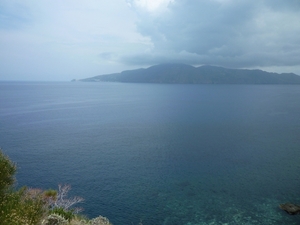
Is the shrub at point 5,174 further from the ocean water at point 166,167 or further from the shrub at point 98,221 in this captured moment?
the ocean water at point 166,167

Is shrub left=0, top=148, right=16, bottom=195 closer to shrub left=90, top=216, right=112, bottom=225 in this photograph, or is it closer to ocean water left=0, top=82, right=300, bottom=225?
shrub left=90, top=216, right=112, bottom=225

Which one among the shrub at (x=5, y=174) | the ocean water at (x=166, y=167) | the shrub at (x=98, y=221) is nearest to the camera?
the shrub at (x=5, y=174)

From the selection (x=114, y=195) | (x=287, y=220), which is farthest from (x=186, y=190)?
(x=287, y=220)

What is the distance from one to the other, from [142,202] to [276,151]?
198ft

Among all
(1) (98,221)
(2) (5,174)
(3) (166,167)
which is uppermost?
(2) (5,174)

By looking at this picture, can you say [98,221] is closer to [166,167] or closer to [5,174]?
[5,174]

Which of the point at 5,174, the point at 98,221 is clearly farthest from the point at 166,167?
the point at 5,174

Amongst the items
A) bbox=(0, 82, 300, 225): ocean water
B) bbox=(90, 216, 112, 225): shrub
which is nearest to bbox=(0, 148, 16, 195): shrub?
bbox=(90, 216, 112, 225): shrub

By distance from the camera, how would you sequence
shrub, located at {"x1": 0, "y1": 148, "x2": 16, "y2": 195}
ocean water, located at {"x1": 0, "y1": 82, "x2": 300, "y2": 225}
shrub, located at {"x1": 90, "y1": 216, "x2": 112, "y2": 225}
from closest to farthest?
shrub, located at {"x1": 0, "y1": 148, "x2": 16, "y2": 195} → shrub, located at {"x1": 90, "y1": 216, "x2": 112, "y2": 225} → ocean water, located at {"x1": 0, "y1": 82, "x2": 300, "y2": 225}

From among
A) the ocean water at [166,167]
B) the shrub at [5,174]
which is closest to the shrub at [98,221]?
the shrub at [5,174]

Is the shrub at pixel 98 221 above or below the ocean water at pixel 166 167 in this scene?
above

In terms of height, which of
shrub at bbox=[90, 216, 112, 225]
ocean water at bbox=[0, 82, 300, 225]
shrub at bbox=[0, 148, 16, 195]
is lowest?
ocean water at bbox=[0, 82, 300, 225]

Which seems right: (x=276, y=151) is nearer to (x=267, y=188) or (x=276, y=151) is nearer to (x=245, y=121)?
(x=267, y=188)

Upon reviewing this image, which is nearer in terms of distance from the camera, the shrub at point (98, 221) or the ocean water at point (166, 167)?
the shrub at point (98, 221)
